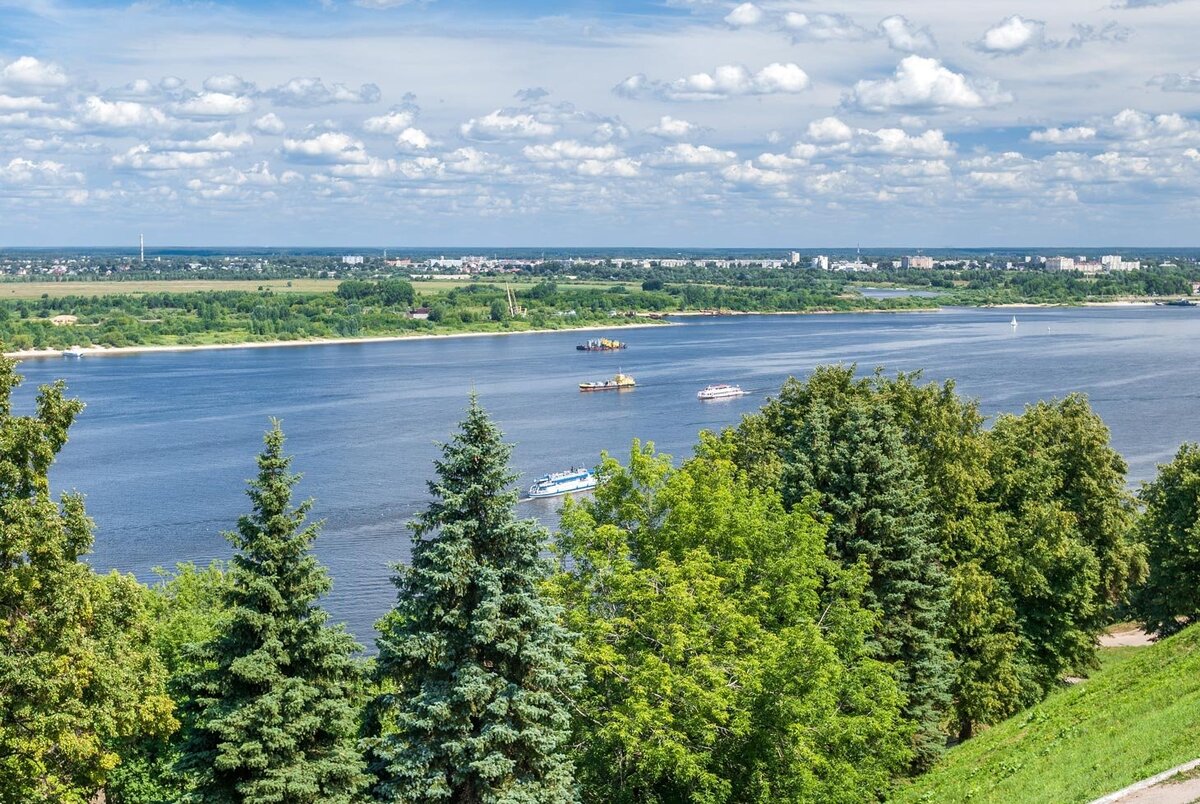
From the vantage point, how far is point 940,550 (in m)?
28.6

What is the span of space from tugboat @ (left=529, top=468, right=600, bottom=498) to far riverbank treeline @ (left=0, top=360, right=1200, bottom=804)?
122 feet

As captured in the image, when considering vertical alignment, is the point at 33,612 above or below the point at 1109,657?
above

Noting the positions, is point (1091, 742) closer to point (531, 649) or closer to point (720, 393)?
point (531, 649)

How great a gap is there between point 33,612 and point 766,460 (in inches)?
822

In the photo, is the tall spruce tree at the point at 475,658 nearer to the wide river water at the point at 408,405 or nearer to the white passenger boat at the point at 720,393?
the wide river water at the point at 408,405

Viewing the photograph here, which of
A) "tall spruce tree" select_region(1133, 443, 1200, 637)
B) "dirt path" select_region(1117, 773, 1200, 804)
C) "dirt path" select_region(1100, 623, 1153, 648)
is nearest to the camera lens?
"dirt path" select_region(1117, 773, 1200, 804)

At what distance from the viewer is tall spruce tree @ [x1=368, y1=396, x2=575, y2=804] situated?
1794cm

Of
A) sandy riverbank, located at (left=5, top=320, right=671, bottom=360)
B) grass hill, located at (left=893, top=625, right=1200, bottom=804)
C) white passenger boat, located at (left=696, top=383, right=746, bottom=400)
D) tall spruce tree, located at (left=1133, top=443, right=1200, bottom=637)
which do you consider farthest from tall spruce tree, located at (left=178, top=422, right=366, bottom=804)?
sandy riverbank, located at (left=5, top=320, right=671, bottom=360)

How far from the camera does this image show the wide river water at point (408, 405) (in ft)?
189

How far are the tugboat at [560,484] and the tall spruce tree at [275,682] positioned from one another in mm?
46486

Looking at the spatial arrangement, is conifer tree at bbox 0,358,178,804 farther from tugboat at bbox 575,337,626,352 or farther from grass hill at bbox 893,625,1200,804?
tugboat at bbox 575,337,626,352

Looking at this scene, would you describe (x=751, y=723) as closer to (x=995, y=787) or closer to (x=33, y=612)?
(x=995, y=787)

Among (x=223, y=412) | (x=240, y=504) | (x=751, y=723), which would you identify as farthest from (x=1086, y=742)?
(x=223, y=412)

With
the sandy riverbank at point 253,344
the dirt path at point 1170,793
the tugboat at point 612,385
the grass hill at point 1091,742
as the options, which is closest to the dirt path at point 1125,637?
the grass hill at point 1091,742
